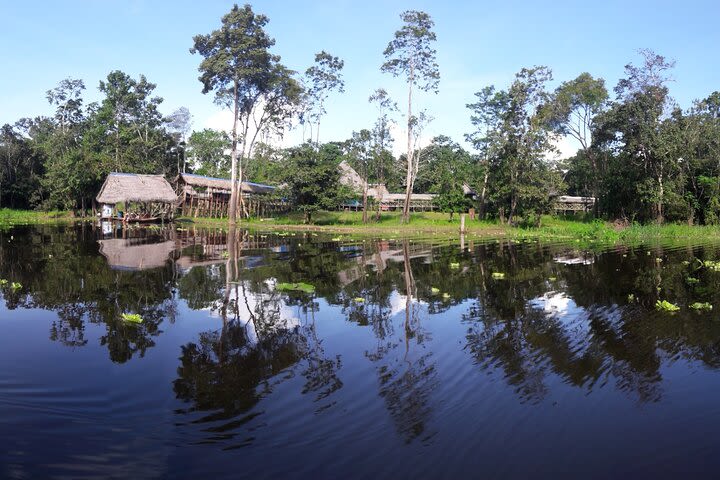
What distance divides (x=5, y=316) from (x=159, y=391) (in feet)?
18.5

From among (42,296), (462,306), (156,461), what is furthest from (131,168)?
(156,461)

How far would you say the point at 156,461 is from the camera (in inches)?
167

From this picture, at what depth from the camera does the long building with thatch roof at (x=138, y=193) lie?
47.6 m

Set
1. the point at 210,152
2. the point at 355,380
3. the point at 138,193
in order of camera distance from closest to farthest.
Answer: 1. the point at 355,380
2. the point at 138,193
3. the point at 210,152

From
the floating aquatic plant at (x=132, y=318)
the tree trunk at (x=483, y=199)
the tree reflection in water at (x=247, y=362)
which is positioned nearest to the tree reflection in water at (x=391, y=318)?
the tree reflection in water at (x=247, y=362)

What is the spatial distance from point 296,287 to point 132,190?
41.4m

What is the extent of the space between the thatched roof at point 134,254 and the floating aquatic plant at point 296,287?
553 cm

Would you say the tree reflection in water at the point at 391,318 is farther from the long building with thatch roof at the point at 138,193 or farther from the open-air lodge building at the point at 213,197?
the open-air lodge building at the point at 213,197

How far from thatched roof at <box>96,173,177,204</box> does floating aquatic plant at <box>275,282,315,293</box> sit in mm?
40194

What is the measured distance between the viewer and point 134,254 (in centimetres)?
1919

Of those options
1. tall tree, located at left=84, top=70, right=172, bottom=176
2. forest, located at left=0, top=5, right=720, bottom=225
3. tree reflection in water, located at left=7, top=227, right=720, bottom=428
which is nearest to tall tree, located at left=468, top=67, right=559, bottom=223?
forest, located at left=0, top=5, right=720, bottom=225

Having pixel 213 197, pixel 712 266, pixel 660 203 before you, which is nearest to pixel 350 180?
pixel 213 197

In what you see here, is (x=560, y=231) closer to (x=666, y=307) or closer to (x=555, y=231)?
(x=555, y=231)

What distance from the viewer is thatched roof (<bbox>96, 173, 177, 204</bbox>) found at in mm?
47625
